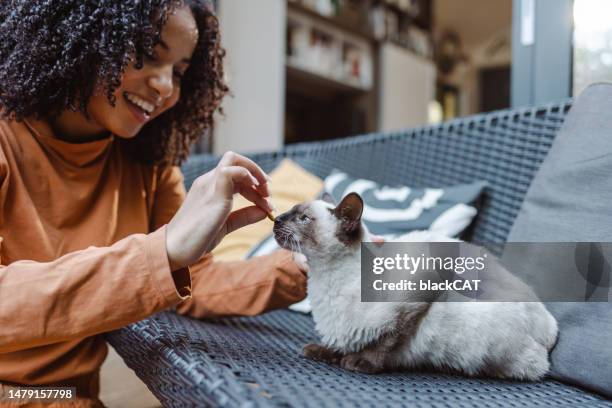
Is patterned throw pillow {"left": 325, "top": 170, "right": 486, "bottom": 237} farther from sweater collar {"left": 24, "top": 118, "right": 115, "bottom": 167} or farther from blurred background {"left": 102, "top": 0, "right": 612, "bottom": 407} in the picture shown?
sweater collar {"left": 24, "top": 118, "right": 115, "bottom": 167}

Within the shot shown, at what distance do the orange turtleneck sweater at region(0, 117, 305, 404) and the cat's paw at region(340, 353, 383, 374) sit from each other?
8.5 inches

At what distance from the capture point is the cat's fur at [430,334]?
27.8 inches

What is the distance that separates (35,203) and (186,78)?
433mm

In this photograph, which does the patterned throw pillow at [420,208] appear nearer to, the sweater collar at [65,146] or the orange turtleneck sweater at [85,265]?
Result: the orange turtleneck sweater at [85,265]

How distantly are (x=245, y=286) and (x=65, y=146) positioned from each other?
41 cm

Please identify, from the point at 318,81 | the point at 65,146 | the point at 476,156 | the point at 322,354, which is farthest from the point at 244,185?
the point at 318,81

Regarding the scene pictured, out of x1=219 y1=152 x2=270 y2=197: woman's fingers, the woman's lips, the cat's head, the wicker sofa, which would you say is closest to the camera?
the wicker sofa

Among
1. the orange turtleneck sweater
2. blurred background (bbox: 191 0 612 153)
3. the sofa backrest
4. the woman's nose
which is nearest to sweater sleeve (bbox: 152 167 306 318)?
the orange turtleneck sweater

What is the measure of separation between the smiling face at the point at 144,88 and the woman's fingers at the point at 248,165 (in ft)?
0.89

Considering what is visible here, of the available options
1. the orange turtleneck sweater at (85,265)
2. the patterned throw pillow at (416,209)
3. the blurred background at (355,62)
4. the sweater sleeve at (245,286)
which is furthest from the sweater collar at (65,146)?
the patterned throw pillow at (416,209)

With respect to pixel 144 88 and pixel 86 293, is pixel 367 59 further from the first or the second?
pixel 86 293

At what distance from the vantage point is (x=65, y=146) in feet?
2.94

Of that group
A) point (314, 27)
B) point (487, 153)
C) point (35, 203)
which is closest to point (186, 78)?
point (35, 203)

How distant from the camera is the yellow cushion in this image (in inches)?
54.5
